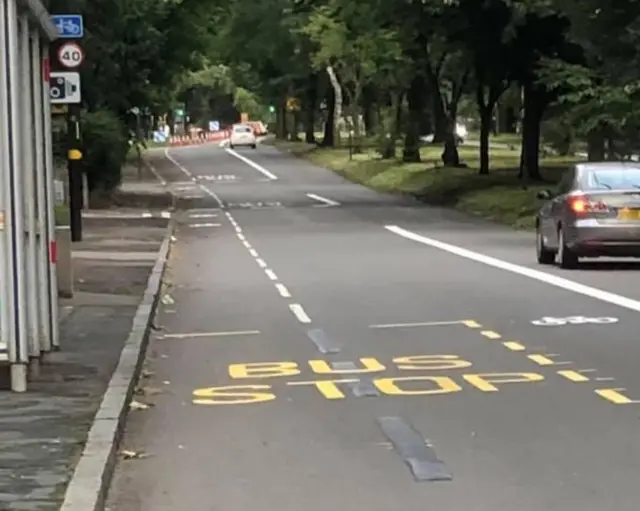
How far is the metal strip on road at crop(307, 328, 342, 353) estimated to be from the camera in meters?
13.8

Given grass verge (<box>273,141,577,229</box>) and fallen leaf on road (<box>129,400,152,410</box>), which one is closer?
fallen leaf on road (<box>129,400,152,410</box>)

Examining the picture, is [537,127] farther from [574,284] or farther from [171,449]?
[171,449]

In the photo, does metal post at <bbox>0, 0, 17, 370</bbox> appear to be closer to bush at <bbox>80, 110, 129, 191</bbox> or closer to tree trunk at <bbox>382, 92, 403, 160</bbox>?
bush at <bbox>80, 110, 129, 191</bbox>

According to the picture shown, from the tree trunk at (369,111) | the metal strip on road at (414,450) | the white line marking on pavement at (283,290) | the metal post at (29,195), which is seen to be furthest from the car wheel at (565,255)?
the tree trunk at (369,111)

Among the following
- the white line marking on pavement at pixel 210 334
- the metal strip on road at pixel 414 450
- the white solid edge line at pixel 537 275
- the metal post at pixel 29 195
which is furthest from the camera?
the white solid edge line at pixel 537 275

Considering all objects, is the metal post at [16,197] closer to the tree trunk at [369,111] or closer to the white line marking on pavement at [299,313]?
the white line marking on pavement at [299,313]

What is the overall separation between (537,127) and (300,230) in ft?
45.9

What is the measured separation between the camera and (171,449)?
30.3 feet

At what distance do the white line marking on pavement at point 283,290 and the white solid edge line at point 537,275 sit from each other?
11.2 ft

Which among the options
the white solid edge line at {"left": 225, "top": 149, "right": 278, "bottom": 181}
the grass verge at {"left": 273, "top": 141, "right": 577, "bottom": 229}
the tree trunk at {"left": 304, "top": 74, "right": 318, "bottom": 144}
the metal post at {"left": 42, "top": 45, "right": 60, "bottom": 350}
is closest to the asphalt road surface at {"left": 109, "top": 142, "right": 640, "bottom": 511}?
the metal post at {"left": 42, "top": 45, "right": 60, "bottom": 350}

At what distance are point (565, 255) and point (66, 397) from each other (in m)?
12.8

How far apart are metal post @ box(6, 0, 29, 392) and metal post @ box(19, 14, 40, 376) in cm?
26

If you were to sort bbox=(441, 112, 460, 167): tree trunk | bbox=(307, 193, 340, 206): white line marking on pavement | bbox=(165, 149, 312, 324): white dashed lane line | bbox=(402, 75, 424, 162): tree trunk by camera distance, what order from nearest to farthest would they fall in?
bbox=(165, 149, 312, 324): white dashed lane line
bbox=(307, 193, 340, 206): white line marking on pavement
bbox=(441, 112, 460, 167): tree trunk
bbox=(402, 75, 424, 162): tree trunk

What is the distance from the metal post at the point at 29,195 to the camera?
11.1 meters
